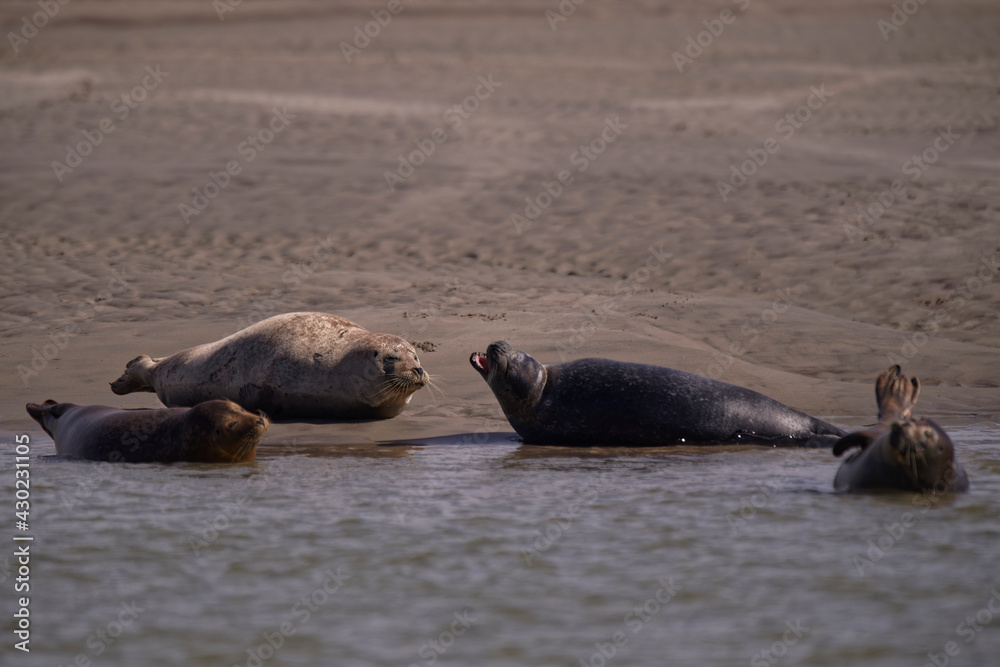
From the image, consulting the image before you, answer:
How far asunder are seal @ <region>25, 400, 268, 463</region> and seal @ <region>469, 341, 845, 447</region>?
1.36 metres

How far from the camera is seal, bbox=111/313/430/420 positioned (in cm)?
732

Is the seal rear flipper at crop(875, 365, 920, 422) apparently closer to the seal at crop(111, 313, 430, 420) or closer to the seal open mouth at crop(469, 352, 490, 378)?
the seal open mouth at crop(469, 352, 490, 378)

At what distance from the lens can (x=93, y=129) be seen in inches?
785

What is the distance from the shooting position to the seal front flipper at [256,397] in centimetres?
740

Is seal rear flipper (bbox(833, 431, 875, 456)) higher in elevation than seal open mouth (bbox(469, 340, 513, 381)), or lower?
lower

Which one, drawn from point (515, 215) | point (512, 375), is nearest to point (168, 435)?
point (512, 375)

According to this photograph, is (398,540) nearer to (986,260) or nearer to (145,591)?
(145,591)

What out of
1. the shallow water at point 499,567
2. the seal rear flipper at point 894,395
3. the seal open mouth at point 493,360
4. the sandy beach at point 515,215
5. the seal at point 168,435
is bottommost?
the shallow water at point 499,567

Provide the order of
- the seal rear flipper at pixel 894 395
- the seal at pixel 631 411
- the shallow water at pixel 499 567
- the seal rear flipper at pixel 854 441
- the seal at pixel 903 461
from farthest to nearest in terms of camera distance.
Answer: the seal at pixel 631 411 < the seal rear flipper at pixel 894 395 < the seal rear flipper at pixel 854 441 < the seal at pixel 903 461 < the shallow water at pixel 499 567

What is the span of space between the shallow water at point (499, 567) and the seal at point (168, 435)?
0.52 feet

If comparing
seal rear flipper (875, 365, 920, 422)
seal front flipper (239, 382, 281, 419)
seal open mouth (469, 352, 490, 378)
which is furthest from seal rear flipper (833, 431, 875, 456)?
seal front flipper (239, 382, 281, 419)

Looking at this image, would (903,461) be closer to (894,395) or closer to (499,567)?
(894,395)

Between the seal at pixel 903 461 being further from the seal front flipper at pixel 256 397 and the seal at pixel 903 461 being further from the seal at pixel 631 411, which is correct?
the seal front flipper at pixel 256 397

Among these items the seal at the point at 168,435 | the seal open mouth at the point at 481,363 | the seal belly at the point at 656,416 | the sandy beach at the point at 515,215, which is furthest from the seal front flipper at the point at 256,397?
the seal belly at the point at 656,416
